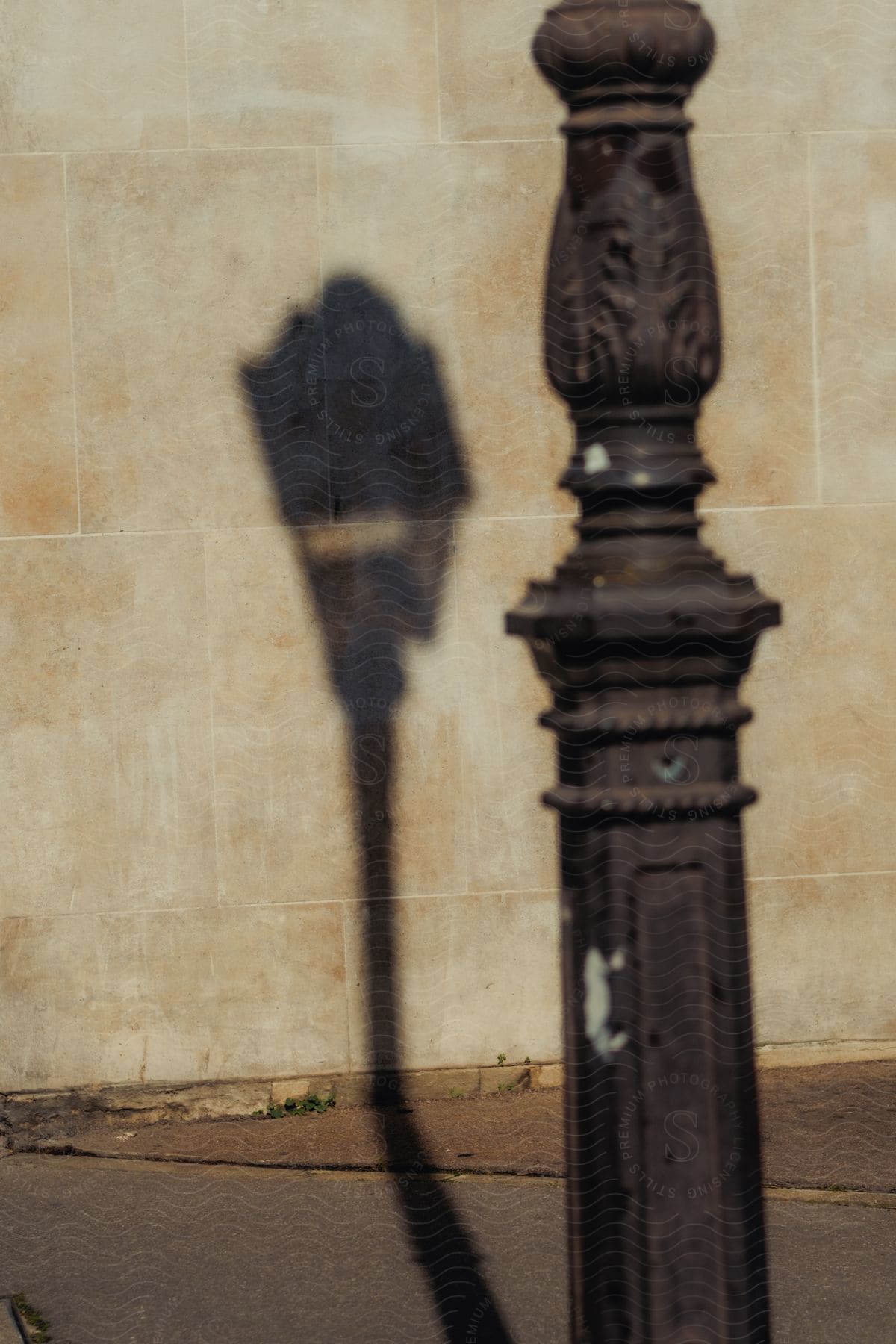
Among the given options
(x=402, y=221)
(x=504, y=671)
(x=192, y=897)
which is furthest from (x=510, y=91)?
(x=192, y=897)

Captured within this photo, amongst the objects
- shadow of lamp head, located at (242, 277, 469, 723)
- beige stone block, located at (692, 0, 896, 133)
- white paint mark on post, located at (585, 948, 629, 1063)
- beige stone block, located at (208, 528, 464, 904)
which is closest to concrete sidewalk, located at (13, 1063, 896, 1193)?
beige stone block, located at (208, 528, 464, 904)

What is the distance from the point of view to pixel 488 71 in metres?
6.16

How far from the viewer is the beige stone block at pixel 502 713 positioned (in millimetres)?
6266

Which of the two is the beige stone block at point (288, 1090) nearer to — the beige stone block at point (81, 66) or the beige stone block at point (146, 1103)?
the beige stone block at point (146, 1103)

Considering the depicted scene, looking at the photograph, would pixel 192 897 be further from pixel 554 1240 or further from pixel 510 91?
pixel 510 91

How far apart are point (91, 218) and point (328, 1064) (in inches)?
142

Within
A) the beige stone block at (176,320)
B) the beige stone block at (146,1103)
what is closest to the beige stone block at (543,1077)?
the beige stone block at (146,1103)

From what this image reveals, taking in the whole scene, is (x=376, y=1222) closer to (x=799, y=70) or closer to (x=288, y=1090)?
(x=288, y=1090)

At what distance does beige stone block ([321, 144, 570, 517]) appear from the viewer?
6.16 meters

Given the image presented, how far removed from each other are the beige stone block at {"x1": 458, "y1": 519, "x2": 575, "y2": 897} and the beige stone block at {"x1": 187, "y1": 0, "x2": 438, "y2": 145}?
1695 millimetres

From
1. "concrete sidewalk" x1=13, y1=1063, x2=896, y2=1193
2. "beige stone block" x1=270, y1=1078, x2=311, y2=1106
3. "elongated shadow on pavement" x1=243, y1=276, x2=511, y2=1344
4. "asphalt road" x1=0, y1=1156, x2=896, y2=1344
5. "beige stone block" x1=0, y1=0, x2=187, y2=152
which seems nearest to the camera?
"asphalt road" x1=0, y1=1156, x2=896, y2=1344

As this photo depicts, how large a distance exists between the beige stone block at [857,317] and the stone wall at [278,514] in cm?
1

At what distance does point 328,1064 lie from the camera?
634 cm

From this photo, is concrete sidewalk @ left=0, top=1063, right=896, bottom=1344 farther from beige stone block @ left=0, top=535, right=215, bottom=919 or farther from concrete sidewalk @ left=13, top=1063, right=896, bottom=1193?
beige stone block @ left=0, top=535, right=215, bottom=919
